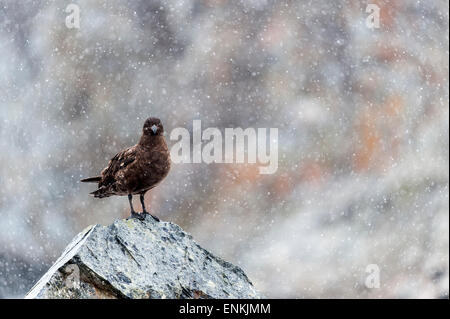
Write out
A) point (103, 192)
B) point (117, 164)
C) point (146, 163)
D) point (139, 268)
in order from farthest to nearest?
point (103, 192), point (117, 164), point (146, 163), point (139, 268)

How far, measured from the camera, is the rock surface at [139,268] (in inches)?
225

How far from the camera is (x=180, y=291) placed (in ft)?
20.5

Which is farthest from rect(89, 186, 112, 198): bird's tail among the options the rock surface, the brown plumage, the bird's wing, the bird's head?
the bird's head

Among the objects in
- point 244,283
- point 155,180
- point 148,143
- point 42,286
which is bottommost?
point 244,283

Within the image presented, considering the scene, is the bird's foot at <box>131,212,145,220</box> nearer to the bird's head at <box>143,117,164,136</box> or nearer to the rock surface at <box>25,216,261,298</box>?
the rock surface at <box>25,216,261,298</box>

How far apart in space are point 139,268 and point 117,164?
139 cm

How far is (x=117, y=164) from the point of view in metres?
7.00

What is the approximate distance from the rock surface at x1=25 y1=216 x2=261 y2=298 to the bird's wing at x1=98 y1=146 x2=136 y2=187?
0.58 m

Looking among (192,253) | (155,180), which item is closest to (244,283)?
(192,253)

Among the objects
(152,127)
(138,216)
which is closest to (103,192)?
(138,216)

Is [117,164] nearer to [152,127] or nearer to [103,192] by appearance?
[103,192]
